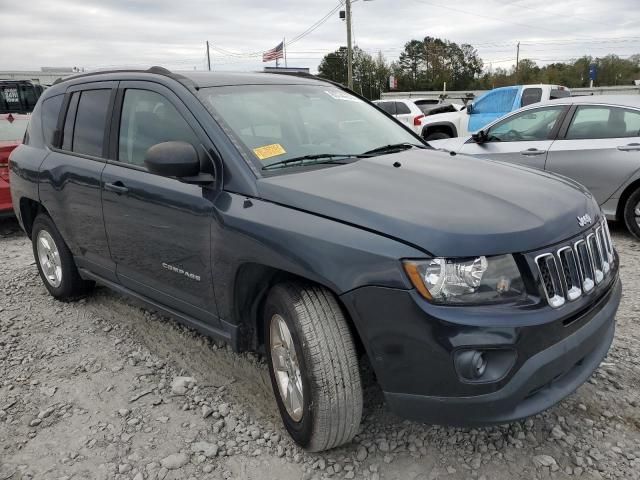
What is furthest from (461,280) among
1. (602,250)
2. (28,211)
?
(28,211)

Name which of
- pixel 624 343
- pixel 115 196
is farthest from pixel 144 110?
pixel 624 343

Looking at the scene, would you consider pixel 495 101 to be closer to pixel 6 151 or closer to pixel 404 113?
pixel 404 113

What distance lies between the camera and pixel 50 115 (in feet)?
13.7

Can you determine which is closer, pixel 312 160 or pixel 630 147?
pixel 312 160

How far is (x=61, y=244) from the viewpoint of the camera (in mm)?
4137

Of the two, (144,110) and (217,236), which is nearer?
(217,236)

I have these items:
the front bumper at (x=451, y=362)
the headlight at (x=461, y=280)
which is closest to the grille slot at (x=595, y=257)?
the front bumper at (x=451, y=362)

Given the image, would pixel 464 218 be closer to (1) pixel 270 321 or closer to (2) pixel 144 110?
(1) pixel 270 321

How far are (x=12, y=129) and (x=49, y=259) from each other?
11.4 ft

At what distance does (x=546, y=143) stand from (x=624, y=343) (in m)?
3.41

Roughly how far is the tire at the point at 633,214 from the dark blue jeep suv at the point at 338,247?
335 centimetres

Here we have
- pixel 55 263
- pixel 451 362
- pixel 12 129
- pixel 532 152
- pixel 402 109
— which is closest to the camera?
pixel 451 362

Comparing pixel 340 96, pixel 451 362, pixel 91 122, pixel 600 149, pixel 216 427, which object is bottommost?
pixel 216 427

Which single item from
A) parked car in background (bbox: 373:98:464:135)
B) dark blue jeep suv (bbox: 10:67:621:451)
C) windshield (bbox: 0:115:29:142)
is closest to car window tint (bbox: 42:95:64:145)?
dark blue jeep suv (bbox: 10:67:621:451)
